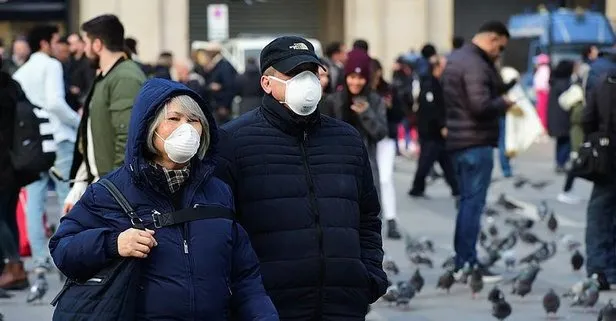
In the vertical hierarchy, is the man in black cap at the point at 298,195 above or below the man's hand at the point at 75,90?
above

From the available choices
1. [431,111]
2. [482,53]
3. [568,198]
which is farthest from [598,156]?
[568,198]

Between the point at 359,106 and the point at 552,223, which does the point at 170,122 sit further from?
the point at 552,223

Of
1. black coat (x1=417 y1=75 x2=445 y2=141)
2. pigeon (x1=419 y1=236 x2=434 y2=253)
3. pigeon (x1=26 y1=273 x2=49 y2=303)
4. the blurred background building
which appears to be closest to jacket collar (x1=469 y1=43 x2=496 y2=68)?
pigeon (x1=419 y1=236 x2=434 y2=253)

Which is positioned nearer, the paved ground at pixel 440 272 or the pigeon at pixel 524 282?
the paved ground at pixel 440 272

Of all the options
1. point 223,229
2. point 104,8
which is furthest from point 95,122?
point 104,8

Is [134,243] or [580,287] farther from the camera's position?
[580,287]

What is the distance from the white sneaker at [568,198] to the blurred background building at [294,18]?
18.8 metres

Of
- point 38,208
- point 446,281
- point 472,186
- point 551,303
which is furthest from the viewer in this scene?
point 38,208

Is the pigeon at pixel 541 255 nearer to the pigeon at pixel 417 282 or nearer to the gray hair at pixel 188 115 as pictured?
the pigeon at pixel 417 282

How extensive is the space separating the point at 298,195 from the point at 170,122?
81cm

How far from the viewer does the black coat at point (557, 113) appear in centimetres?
2162

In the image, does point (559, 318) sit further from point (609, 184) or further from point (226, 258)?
point (226, 258)

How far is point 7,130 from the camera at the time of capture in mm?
10672

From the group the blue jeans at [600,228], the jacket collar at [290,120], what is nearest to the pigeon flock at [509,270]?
the blue jeans at [600,228]
